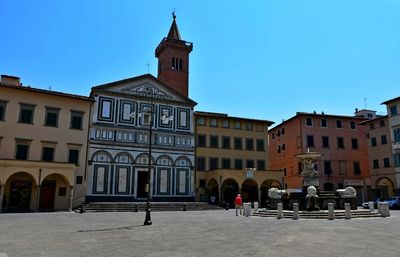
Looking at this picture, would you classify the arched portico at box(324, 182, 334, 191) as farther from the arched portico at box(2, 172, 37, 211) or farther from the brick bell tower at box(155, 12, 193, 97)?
the arched portico at box(2, 172, 37, 211)

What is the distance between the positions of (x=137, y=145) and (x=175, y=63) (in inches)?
740

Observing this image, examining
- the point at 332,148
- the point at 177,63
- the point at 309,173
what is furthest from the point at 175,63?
the point at 309,173

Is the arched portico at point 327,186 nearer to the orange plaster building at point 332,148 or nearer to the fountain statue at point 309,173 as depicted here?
the orange plaster building at point 332,148

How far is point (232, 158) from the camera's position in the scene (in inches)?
1665

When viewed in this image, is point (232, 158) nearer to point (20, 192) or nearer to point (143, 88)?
point (143, 88)

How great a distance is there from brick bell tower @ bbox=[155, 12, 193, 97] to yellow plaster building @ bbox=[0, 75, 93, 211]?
17.9 m

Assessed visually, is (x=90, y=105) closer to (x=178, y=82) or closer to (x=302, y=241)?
(x=178, y=82)

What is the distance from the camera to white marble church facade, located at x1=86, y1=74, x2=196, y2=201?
117 feet

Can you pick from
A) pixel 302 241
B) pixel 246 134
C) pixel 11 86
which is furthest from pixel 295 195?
pixel 11 86

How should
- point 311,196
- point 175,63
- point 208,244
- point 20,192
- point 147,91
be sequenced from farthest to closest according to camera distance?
point 175,63 → point 147,91 → point 20,192 → point 311,196 → point 208,244

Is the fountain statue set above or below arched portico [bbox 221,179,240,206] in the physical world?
above

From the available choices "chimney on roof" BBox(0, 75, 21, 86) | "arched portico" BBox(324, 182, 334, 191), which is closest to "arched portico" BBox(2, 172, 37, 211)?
"chimney on roof" BBox(0, 75, 21, 86)

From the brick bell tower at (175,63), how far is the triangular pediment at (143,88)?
30.2ft

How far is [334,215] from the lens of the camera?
67.3ft
